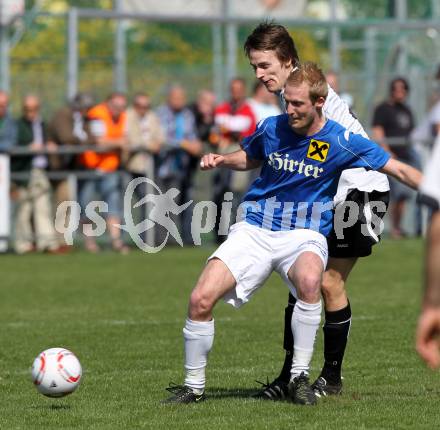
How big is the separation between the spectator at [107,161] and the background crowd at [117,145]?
1 centimetres

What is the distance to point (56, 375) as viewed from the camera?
6582 mm

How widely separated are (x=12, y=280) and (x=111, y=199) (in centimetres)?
380

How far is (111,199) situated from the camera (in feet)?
58.5

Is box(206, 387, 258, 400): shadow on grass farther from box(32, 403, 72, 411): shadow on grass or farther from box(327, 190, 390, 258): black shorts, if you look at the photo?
box(327, 190, 390, 258): black shorts

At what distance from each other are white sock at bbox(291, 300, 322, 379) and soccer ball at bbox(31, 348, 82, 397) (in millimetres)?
1174

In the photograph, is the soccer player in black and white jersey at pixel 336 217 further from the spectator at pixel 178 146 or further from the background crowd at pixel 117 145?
the spectator at pixel 178 146

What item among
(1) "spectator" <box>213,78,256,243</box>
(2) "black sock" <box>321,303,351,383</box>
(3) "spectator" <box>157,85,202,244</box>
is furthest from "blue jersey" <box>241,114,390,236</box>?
(3) "spectator" <box>157,85,202,244</box>

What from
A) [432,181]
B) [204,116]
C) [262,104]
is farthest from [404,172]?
[204,116]

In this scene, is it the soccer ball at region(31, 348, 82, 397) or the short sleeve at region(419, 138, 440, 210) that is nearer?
the short sleeve at region(419, 138, 440, 210)

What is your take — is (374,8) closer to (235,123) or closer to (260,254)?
(235,123)

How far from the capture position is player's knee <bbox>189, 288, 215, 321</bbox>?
6.63 metres

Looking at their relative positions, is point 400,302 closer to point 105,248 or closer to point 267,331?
point 267,331

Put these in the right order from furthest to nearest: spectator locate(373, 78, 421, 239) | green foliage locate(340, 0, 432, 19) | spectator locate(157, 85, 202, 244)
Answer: green foliage locate(340, 0, 432, 19) → spectator locate(373, 78, 421, 239) → spectator locate(157, 85, 202, 244)

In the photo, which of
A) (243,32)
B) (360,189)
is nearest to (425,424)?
(360,189)
